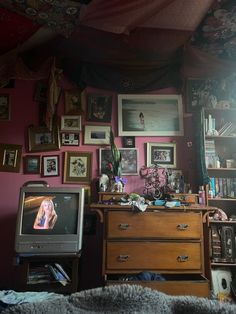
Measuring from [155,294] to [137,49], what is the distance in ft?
8.43

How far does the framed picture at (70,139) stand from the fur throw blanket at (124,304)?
7.98ft

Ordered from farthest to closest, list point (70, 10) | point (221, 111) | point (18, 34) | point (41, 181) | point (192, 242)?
point (221, 111), point (41, 181), point (18, 34), point (192, 242), point (70, 10)

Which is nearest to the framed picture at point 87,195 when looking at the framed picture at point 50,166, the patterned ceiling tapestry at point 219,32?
the framed picture at point 50,166

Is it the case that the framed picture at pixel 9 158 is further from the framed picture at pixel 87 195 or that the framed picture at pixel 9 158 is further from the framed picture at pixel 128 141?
the framed picture at pixel 128 141

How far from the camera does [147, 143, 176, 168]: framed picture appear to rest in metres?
2.98

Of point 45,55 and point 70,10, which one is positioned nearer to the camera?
point 70,10

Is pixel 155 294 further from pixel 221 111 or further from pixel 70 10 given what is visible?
pixel 221 111

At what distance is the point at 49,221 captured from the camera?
2.34 meters

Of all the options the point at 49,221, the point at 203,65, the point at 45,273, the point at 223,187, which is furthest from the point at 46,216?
the point at 203,65

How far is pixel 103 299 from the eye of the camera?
0.57m

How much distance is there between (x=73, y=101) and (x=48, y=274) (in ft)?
5.40

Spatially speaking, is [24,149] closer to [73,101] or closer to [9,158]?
[9,158]

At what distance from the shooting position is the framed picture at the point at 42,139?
2.93 meters

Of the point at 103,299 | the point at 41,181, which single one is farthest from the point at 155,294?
the point at 41,181
